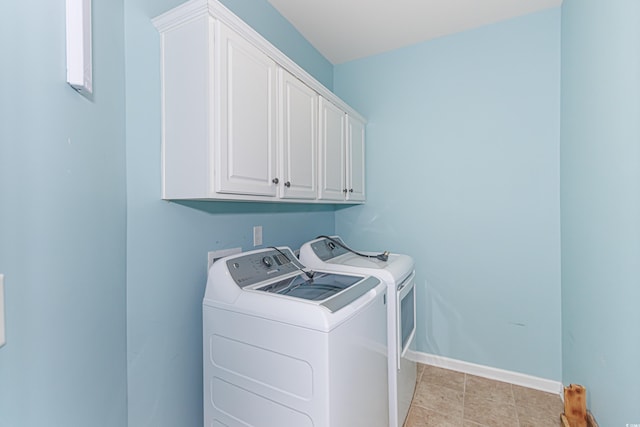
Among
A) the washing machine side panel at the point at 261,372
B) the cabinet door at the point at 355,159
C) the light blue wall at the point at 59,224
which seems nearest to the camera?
the light blue wall at the point at 59,224

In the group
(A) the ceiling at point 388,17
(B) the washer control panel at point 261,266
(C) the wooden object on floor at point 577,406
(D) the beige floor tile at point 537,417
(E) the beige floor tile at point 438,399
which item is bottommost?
(D) the beige floor tile at point 537,417

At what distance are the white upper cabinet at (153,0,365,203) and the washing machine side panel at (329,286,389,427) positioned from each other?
0.69 meters

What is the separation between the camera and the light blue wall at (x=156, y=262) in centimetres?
114

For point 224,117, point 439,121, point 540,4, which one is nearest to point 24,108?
point 224,117

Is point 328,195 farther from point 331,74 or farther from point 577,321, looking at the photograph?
point 577,321

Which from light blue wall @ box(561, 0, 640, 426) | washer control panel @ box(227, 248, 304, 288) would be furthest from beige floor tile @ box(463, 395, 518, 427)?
washer control panel @ box(227, 248, 304, 288)

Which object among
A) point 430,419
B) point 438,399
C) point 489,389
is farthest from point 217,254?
point 489,389

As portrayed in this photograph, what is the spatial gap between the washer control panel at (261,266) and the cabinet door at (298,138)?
335 millimetres

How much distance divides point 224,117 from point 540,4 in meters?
2.22

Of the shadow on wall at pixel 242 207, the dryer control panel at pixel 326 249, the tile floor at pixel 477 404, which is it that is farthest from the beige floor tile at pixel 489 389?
the shadow on wall at pixel 242 207

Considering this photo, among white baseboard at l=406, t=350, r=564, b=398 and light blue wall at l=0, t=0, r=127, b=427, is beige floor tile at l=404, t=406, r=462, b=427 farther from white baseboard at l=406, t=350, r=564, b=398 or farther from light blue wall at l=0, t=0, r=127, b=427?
light blue wall at l=0, t=0, r=127, b=427

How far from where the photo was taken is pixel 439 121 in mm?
2279

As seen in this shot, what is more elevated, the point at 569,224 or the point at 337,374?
the point at 569,224

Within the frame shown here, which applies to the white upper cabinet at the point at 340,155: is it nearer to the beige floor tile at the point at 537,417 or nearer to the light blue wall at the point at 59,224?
the light blue wall at the point at 59,224
